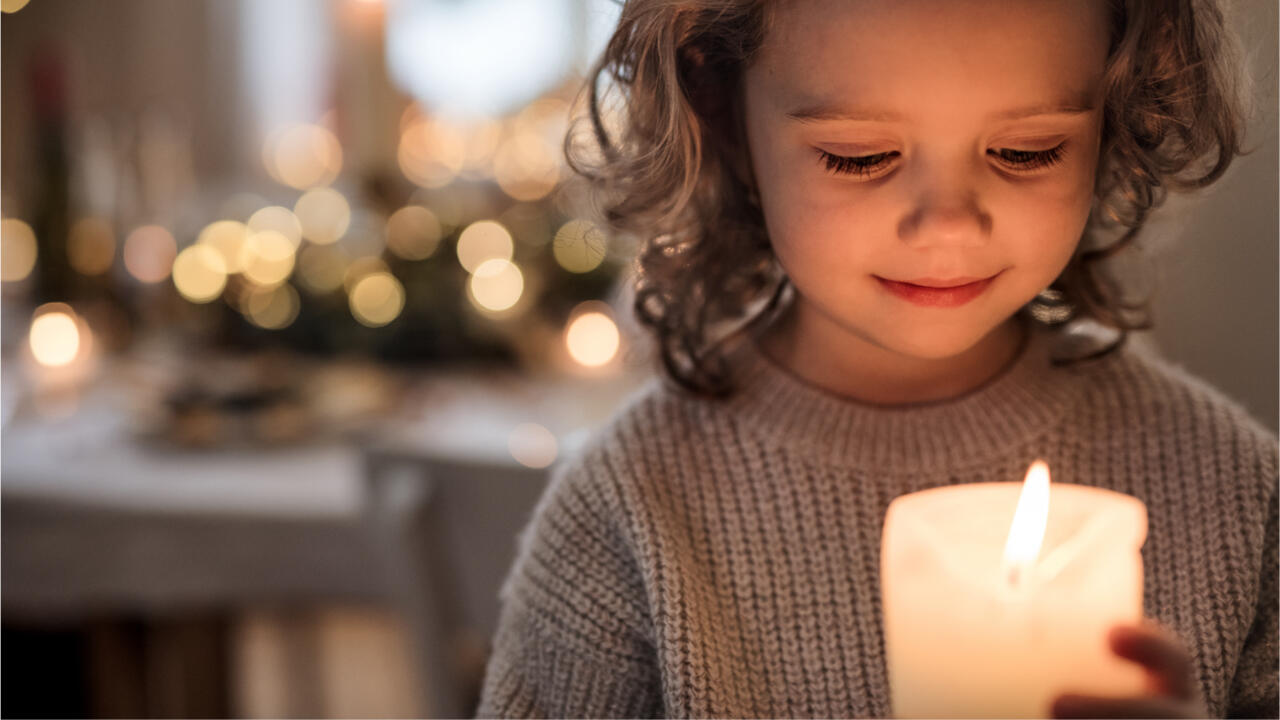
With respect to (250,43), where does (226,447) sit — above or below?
below

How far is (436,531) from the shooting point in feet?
4.19

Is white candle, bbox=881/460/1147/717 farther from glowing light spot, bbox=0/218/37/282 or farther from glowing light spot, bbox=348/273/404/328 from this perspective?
glowing light spot, bbox=0/218/37/282

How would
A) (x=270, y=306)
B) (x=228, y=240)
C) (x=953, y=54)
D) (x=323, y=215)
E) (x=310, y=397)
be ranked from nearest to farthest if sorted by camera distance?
(x=953, y=54) < (x=310, y=397) < (x=270, y=306) < (x=228, y=240) < (x=323, y=215)

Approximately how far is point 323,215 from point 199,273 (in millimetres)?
1031

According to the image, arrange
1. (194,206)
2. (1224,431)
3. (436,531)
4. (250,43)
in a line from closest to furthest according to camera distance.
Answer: (1224,431) → (436,531) → (194,206) → (250,43)

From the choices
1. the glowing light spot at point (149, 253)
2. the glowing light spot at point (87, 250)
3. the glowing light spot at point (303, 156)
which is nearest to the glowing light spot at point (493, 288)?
the glowing light spot at point (149, 253)

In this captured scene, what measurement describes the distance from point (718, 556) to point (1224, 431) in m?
0.36

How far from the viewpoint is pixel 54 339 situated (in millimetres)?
2035

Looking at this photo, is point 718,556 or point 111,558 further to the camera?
point 111,558

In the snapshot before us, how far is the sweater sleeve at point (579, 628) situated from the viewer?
0.76m

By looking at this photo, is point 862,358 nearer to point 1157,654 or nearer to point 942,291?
point 942,291

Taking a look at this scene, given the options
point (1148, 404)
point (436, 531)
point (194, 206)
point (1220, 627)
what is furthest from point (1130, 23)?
point (194, 206)

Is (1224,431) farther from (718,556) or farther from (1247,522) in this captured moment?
(718,556)

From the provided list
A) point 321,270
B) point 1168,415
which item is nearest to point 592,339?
point 321,270
